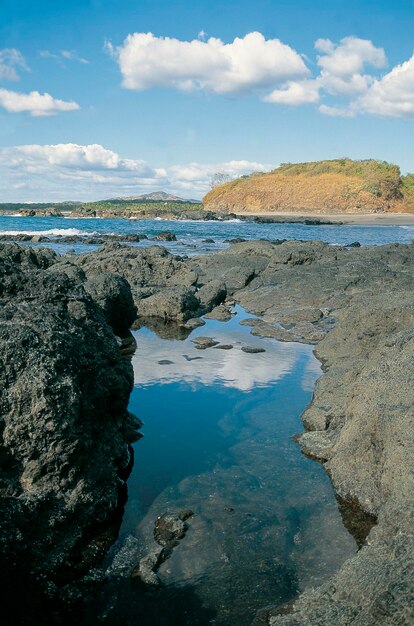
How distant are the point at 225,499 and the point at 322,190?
346ft

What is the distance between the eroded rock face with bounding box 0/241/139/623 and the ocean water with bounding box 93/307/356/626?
533 millimetres

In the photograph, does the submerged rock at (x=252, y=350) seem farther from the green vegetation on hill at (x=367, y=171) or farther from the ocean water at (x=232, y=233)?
the green vegetation on hill at (x=367, y=171)

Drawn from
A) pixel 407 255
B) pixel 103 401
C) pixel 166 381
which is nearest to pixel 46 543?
pixel 103 401

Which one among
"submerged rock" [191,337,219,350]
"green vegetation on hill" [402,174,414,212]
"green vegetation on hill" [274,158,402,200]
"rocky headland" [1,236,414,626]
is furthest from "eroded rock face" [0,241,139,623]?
"green vegetation on hill" [402,174,414,212]

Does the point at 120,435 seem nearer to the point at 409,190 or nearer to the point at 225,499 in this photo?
the point at 225,499

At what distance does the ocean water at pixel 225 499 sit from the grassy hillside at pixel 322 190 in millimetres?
94510

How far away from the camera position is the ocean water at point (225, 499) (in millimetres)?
4965

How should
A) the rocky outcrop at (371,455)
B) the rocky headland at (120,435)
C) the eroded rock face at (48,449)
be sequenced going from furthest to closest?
the eroded rock face at (48,449), the rocky headland at (120,435), the rocky outcrop at (371,455)

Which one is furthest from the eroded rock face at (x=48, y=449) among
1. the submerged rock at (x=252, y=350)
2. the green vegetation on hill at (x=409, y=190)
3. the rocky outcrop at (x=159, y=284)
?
the green vegetation on hill at (x=409, y=190)

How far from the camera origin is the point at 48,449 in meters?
5.47

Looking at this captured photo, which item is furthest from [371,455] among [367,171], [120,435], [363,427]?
[367,171]

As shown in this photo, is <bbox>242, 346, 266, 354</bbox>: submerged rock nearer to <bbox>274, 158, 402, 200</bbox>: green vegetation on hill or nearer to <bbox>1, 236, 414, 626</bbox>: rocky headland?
<bbox>1, 236, 414, 626</bbox>: rocky headland

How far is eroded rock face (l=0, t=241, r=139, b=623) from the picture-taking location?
512 centimetres

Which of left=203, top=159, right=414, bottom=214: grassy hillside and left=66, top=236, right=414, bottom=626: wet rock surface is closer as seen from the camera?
left=66, top=236, right=414, bottom=626: wet rock surface
